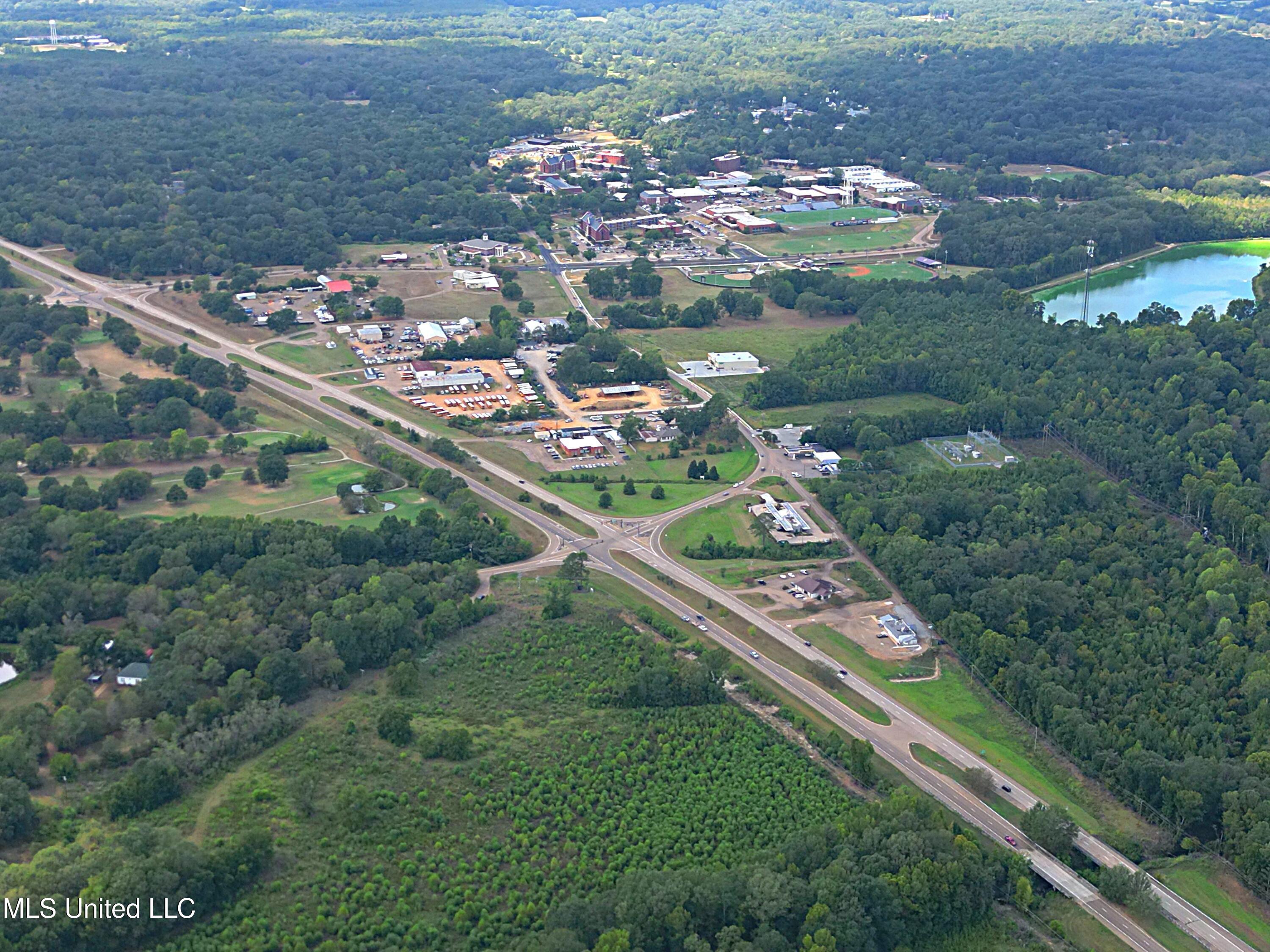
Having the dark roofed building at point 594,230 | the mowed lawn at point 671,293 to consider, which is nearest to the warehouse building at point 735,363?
the mowed lawn at point 671,293

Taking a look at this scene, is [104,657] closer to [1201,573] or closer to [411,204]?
[1201,573]

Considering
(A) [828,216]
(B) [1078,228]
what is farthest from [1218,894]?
(A) [828,216]

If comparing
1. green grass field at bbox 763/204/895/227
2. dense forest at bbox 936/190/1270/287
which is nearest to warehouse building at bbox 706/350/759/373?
dense forest at bbox 936/190/1270/287

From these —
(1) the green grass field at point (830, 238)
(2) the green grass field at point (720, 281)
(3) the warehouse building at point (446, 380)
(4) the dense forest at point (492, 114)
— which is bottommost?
(3) the warehouse building at point (446, 380)

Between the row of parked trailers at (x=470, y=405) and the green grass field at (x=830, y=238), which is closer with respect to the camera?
the row of parked trailers at (x=470, y=405)

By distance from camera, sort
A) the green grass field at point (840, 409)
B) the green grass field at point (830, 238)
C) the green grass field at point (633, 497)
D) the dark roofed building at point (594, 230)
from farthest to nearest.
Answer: the dark roofed building at point (594, 230) → the green grass field at point (830, 238) → the green grass field at point (840, 409) → the green grass field at point (633, 497)

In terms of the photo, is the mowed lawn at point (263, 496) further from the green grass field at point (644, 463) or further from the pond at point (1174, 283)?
the pond at point (1174, 283)

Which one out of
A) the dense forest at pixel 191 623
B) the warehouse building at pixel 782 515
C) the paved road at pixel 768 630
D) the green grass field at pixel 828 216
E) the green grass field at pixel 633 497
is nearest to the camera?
the paved road at pixel 768 630
